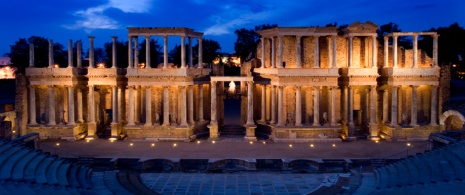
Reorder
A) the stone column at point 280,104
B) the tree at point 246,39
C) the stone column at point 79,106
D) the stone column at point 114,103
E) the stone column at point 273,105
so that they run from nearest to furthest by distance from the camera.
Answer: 1. the stone column at point 280,104
2. the stone column at point 273,105
3. the stone column at point 114,103
4. the stone column at point 79,106
5. the tree at point 246,39

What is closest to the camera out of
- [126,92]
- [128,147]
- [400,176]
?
[400,176]

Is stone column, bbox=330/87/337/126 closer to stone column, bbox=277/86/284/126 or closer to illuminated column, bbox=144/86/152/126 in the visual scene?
stone column, bbox=277/86/284/126

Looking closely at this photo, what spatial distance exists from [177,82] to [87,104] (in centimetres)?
A: 846

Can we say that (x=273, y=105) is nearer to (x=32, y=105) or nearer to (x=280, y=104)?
(x=280, y=104)

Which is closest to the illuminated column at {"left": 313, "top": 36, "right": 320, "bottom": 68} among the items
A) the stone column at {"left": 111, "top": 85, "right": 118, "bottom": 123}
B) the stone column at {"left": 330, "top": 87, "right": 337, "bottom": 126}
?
the stone column at {"left": 330, "top": 87, "right": 337, "bottom": 126}

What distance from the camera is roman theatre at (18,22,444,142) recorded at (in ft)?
122

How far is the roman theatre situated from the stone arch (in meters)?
0.64

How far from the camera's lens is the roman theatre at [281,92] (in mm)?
A: 37062

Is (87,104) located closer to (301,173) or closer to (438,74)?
(301,173)

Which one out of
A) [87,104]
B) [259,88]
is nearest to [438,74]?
[259,88]

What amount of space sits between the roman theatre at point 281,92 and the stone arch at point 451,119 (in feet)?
2.10

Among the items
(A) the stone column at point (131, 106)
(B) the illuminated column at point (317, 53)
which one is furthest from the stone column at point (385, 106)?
(A) the stone column at point (131, 106)

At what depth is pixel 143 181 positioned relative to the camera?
23953 mm

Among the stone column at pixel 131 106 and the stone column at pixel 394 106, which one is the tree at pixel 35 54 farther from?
the stone column at pixel 394 106
